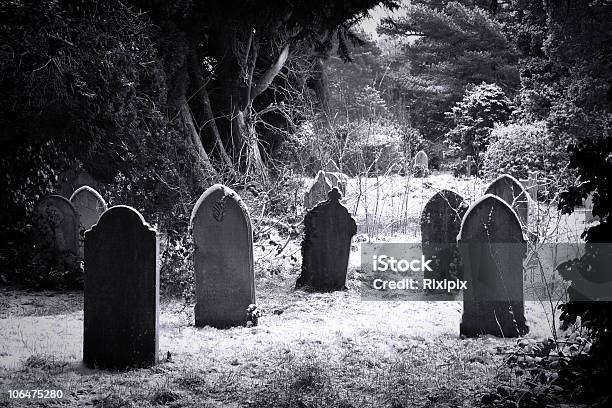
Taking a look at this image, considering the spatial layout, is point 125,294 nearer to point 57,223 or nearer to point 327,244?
point 327,244

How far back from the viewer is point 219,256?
719 centimetres

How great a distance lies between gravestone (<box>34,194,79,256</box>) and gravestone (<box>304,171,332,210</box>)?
407 centimetres

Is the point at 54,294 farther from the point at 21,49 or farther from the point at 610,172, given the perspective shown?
the point at 610,172

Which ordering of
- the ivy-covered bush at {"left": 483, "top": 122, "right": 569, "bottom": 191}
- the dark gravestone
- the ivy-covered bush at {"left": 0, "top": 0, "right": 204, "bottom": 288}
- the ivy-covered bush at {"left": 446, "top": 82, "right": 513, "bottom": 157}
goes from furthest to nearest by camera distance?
the ivy-covered bush at {"left": 446, "top": 82, "right": 513, "bottom": 157}, the ivy-covered bush at {"left": 483, "top": 122, "right": 569, "bottom": 191}, the dark gravestone, the ivy-covered bush at {"left": 0, "top": 0, "right": 204, "bottom": 288}

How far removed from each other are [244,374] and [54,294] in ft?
16.5

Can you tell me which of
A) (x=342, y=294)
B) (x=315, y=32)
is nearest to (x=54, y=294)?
(x=342, y=294)

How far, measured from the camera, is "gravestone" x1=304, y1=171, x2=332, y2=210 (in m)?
12.1

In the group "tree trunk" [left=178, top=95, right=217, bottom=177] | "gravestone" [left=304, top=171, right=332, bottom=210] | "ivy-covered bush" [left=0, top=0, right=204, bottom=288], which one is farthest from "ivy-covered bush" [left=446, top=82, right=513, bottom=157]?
"ivy-covered bush" [left=0, top=0, right=204, bottom=288]

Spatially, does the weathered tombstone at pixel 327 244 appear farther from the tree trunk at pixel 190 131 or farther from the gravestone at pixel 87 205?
the gravestone at pixel 87 205

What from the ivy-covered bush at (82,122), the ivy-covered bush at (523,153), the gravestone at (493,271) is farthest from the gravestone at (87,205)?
the ivy-covered bush at (523,153)

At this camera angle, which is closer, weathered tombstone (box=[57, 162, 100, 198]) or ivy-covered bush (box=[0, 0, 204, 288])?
ivy-covered bush (box=[0, 0, 204, 288])

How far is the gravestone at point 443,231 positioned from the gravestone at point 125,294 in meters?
4.82

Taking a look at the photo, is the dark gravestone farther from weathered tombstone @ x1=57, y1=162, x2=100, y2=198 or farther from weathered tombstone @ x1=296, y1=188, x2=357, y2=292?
weathered tombstone @ x1=57, y1=162, x2=100, y2=198

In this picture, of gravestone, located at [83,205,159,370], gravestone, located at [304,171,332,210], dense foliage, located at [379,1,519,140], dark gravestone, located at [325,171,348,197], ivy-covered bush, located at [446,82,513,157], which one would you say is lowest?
gravestone, located at [83,205,159,370]
